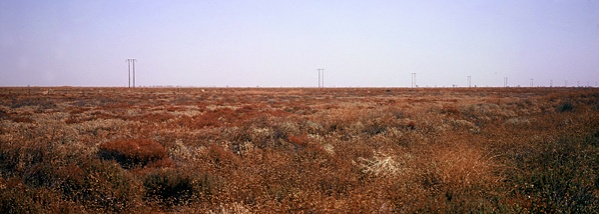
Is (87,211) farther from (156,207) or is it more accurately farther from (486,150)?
(486,150)

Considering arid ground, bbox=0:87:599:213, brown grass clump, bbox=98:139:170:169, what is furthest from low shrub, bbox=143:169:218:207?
brown grass clump, bbox=98:139:170:169

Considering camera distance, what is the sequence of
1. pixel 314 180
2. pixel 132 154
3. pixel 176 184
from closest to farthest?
pixel 314 180 → pixel 176 184 → pixel 132 154

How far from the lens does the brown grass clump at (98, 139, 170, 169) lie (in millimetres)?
8280

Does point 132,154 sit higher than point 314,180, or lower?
lower

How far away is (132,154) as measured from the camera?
8531 mm

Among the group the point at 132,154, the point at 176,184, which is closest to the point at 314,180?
the point at 176,184

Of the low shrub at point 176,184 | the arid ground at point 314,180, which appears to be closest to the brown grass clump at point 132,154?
the arid ground at point 314,180

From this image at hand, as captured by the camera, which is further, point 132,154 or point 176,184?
point 132,154

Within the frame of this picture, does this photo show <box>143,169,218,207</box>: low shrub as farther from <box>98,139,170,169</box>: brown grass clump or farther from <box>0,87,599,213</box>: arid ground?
<box>98,139,170,169</box>: brown grass clump

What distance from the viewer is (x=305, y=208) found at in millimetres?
4309

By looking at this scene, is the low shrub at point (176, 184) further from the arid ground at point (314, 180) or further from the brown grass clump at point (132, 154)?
the brown grass clump at point (132, 154)

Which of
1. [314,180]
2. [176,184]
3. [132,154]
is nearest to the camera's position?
[314,180]

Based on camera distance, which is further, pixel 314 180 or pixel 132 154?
pixel 132 154

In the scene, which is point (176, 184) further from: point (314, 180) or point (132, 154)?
point (132, 154)
